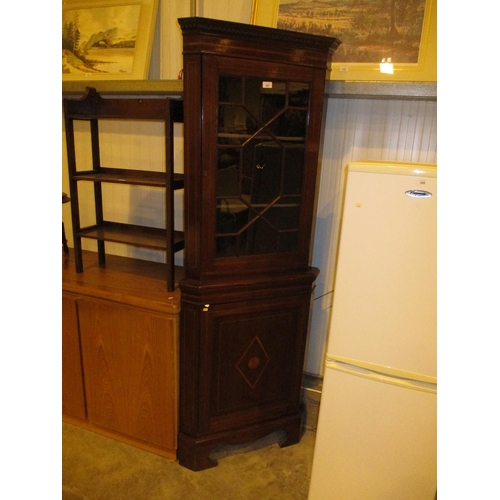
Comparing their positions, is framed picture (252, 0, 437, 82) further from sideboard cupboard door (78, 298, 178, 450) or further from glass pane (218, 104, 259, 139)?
sideboard cupboard door (78, 298, 178, 450)

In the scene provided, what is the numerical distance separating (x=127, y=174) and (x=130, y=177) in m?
0.16

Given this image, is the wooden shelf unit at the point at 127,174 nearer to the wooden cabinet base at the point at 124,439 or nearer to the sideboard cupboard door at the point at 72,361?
the sideboard cupboard door at the point at 72,361

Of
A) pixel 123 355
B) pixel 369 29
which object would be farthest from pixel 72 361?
pixel 369 29

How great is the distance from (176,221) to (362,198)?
1.23 m

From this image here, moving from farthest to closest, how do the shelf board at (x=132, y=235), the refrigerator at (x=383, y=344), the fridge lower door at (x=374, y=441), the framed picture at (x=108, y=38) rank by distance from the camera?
the framed picture at (x=108, y=38), the shelf board at (x=132, y=235), the fridge lower door at (x=374, y=441), the refrigerator at (x=383, y=344)

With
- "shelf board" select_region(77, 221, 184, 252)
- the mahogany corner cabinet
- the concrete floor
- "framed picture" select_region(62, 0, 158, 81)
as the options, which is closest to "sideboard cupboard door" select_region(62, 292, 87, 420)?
the concrete floor

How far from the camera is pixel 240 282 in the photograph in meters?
1.69

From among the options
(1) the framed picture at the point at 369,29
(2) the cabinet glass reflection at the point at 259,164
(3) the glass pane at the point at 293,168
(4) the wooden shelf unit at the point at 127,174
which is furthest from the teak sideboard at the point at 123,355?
(1) the framed picture at the point at 369,29

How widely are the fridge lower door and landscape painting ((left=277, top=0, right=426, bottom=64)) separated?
57.4 inches

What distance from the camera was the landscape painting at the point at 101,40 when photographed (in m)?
2.04

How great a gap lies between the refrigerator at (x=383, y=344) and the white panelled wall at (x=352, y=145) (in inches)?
21.9

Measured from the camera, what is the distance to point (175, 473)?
1845mm
